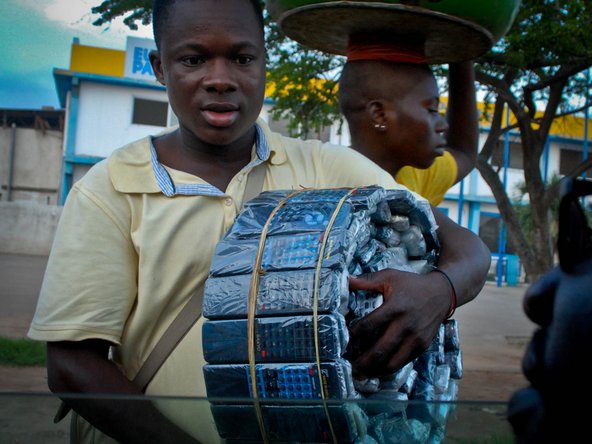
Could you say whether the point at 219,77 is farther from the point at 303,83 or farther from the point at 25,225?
the point at 25,225

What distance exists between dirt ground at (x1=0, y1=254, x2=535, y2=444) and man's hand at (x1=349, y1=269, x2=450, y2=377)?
0.62 ft

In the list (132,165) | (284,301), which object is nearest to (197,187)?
(132,165)

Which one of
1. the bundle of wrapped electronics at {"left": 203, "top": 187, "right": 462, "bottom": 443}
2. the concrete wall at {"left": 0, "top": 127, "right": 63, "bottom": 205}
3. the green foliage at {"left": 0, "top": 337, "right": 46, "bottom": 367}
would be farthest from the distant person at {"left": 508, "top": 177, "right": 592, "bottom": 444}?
the concrete wall at {"left": 0, "top": 127, "right": 63, "bottom": 205}

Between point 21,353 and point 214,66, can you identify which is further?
point 21,353

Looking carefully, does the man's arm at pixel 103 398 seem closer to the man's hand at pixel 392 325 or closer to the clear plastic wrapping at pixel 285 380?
the clear plastic wrapping at pixel 285 380

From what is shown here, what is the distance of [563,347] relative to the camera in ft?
1.96

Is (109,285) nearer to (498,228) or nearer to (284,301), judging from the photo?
(284,301)

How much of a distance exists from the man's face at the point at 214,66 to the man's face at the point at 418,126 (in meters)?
0.90

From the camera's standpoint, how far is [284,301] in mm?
1215

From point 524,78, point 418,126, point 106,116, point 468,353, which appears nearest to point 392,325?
point 418,126

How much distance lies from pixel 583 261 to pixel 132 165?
1158mm

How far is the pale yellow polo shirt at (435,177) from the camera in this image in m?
2.71

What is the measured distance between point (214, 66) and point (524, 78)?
7925mm

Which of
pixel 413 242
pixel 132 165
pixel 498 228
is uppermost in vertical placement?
pixel 132 165
